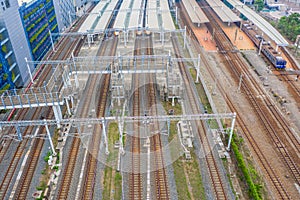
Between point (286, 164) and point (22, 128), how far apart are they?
112ft

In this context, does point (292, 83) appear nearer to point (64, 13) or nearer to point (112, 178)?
point (112, 178)

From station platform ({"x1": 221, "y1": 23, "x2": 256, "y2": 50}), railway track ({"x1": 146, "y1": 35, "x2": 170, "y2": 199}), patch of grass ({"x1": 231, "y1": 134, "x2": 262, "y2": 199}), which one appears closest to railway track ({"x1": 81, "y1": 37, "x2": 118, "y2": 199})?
railway track ({"x1": 146, "y1": 35, "x2": 170, "y2": 199})

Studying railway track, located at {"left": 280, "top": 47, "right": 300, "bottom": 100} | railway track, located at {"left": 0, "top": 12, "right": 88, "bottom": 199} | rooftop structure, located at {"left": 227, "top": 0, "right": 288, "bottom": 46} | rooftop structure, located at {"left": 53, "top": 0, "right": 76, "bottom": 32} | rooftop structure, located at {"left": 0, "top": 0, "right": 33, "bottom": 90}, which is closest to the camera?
railway track, located at {"left": 0, "top": 12, "right": 88, "bottom": 199}

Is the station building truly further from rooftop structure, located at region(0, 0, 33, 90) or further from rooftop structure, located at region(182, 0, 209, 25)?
rooftop structure, located at region(182, 0, 209, 25)

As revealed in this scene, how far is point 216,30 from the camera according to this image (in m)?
72.1

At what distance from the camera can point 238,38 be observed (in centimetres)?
6631

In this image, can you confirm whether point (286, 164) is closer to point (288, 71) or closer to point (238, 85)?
point (238, 85)

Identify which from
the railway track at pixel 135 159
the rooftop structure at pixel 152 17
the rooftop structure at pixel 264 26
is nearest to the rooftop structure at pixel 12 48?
the railway track at pixel 135 159

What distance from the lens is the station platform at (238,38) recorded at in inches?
2434

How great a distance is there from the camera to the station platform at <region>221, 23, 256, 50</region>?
6182 centimetres

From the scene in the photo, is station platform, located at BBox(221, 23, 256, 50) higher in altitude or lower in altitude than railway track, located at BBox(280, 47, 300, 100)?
higher

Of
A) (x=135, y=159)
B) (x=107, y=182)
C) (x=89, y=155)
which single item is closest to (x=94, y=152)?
(x=89, y=155)

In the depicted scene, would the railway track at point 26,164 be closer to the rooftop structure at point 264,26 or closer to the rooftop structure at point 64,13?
the rooftop structure at point 64,13

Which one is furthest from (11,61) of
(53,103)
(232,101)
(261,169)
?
(261,169)
